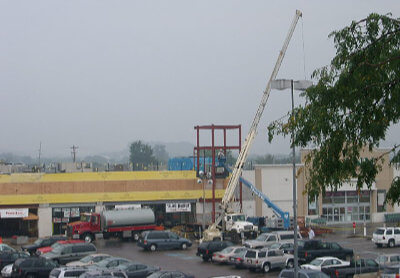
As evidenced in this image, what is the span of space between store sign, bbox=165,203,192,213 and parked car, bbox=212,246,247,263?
2442 cm

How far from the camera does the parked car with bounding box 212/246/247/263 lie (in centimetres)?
4141

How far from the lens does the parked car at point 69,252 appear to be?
43375mm

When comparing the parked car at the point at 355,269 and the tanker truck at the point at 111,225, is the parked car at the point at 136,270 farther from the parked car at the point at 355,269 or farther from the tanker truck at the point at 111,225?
the tanker truck at the point at 111,225

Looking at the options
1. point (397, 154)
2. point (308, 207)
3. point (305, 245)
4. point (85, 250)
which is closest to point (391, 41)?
point (397, 154)

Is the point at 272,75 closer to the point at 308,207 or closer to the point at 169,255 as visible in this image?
the point at 308,207

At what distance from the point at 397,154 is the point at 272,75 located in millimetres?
48835

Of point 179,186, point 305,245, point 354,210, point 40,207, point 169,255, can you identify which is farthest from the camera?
point 354,210

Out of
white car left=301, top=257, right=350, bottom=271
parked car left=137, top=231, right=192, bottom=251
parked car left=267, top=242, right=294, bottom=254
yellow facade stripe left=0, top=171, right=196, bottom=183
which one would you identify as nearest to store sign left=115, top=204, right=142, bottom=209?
yellow facade stripe left=0, top=171, right=196, bottom=183

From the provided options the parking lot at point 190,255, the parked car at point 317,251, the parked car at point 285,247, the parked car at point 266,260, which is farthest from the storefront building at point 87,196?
the parked car at point 266,260

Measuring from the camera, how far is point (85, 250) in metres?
44.5

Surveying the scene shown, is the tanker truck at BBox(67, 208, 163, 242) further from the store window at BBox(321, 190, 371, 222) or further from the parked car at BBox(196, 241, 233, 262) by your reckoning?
the store window at BBox(321, 190, 371, 222)

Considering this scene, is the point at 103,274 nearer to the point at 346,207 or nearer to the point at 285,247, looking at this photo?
the point at 285,247

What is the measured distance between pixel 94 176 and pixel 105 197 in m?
2.37

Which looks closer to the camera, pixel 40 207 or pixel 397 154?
pixel 397 154
